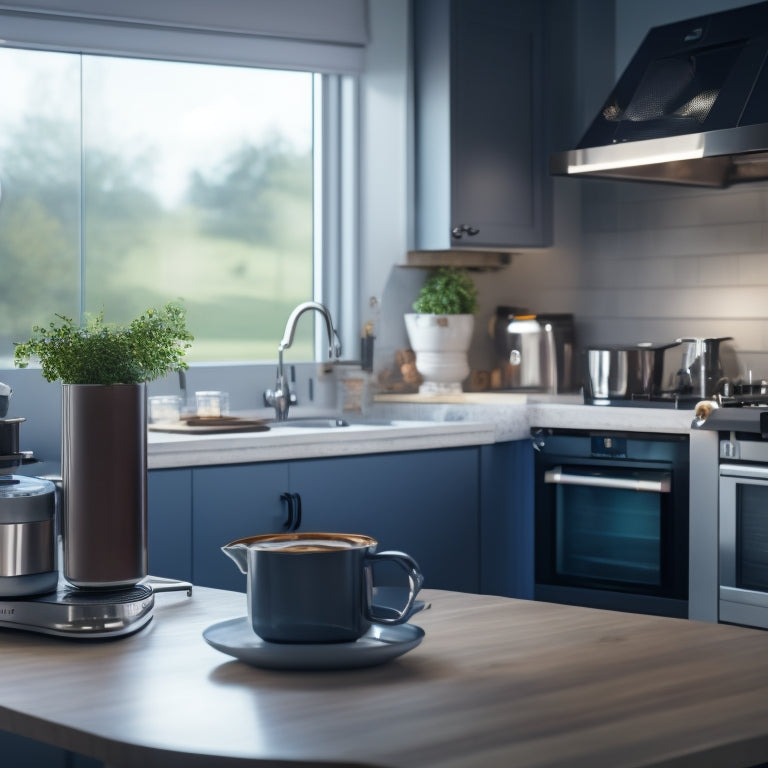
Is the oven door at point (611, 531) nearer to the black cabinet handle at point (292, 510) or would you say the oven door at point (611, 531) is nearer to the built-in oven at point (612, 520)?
the built-in oven at point (612, 520)

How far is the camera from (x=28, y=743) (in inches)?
84.3

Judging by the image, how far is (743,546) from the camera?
3.79 meters

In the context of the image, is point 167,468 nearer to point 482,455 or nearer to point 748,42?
point 482,455

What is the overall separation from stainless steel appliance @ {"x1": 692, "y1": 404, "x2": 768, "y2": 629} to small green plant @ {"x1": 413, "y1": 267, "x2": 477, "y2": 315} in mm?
1187

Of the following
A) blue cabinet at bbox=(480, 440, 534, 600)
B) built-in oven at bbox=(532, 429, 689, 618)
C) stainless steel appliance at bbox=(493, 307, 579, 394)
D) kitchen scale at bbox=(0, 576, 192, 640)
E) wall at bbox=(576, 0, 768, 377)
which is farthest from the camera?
stainless steel appliance at bbox=(493, 307, 579, 394)

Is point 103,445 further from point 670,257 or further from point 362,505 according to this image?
point 670,257

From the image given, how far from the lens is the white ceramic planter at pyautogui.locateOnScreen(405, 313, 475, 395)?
471 cm

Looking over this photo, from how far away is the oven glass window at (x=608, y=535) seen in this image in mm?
4035

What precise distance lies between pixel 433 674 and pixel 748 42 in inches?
137

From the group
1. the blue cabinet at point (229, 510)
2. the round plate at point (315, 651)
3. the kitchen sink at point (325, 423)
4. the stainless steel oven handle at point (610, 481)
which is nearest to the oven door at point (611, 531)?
the stainless steel oven handle at point (610, 481)

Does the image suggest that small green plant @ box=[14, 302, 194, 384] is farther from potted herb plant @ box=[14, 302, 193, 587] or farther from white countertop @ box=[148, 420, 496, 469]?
white countertop @ box=[148, 420, 496, 469]

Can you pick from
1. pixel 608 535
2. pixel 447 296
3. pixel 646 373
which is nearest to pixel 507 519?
pixel 608 535

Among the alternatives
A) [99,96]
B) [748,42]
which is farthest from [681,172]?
[99,96]

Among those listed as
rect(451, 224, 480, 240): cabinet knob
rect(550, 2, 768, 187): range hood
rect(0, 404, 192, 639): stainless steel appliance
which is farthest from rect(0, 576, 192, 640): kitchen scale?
rect(451, 224, 480, 240): cabinet knob
